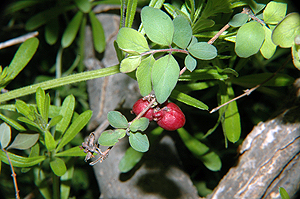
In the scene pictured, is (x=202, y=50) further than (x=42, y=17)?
No

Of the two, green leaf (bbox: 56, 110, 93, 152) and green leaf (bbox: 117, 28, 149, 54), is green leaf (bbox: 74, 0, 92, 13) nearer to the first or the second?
green leaf (bbox: 56, 110, 93, 152)

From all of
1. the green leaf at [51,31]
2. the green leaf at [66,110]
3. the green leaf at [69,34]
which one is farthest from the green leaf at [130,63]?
the green leaf at [51,31]

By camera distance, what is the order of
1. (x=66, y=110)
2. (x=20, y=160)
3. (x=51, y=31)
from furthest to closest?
(x=51, y=31)
(x=66, y=110)
(x=20, y=160)

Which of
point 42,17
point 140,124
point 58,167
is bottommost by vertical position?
point 58,167

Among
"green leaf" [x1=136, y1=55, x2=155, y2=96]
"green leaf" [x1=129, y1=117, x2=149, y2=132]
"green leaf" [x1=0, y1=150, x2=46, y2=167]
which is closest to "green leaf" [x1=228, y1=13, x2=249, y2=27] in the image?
"green leaf" [x1=136, y1=55, x2=155, y2=96]

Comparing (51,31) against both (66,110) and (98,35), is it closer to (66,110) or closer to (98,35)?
(98,35)

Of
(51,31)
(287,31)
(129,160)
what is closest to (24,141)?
(129,160)

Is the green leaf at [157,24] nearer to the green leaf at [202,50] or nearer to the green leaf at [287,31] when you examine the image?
the green leaf at [202,50]
